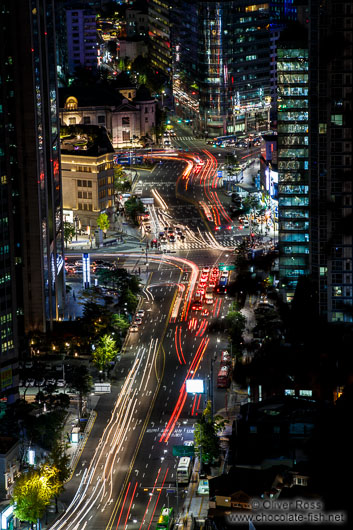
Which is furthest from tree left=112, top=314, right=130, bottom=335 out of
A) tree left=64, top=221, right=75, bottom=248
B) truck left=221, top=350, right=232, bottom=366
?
tree left=64, top=221, right=75, bottom=248

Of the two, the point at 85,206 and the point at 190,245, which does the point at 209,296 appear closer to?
the point at 190,245

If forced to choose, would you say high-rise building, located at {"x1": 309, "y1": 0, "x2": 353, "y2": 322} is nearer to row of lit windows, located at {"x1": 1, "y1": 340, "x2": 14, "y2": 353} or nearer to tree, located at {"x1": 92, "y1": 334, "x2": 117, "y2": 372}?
tree, located at {"x1": 92, "y1": 334, "x2": 117, "y2": 372}

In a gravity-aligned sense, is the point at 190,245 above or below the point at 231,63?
below

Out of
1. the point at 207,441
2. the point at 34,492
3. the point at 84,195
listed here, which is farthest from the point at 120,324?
the point at 84,195

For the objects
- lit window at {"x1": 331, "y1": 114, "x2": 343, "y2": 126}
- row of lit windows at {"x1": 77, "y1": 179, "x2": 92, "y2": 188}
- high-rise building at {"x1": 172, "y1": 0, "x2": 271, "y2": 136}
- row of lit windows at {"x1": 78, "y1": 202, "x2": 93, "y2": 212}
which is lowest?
row of lit windows at {"x1": 78, "y1": 202, "x2": 93, "y2": 212}

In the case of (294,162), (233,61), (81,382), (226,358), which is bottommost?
(226,358)

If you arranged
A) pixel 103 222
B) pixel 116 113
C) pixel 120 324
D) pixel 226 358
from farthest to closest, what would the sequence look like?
pixel 116 113, pixel 103 222, pixel 120 324, pixel 226 358

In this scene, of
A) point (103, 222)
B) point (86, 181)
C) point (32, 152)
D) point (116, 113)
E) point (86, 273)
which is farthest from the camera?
point (116, 113)

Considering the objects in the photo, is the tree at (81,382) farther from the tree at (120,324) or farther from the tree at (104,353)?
the tree at (120,324)
